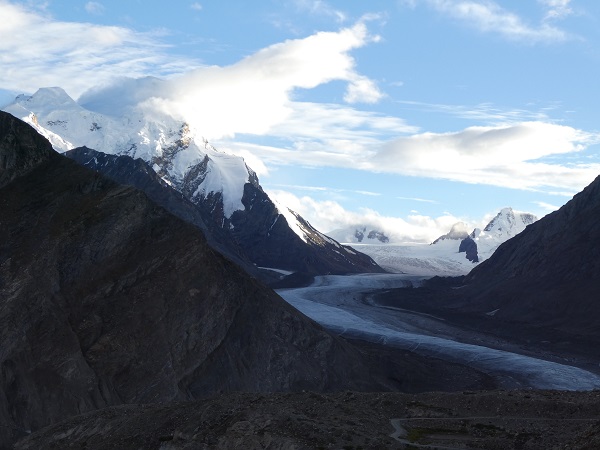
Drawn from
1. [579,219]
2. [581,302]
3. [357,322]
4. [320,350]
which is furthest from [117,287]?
[579,219]

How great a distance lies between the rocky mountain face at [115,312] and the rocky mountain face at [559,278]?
79.8m

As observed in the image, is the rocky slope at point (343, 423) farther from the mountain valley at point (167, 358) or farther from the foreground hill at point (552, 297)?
the foreground hill at point (552, 297)

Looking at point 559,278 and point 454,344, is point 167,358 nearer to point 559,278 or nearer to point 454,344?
point 454,344

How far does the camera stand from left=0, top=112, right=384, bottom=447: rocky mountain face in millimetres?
60750

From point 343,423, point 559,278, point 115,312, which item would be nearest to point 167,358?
point 115,312

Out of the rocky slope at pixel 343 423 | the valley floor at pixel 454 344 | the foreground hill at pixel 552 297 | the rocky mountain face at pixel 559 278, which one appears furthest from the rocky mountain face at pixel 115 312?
the rocky mountain face at pixel 559 278

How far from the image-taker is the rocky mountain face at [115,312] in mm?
60750

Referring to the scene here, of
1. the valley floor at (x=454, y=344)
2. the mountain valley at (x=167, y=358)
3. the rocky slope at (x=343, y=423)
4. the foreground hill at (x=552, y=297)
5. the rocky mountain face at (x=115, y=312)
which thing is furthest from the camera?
the foreground hill at (x=552, y=297)

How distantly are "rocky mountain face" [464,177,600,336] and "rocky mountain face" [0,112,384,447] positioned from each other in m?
79.8

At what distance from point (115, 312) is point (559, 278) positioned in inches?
4729

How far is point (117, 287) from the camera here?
68688mm

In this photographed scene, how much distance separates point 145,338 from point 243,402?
2408cm

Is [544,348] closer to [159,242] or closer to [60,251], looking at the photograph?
[159,242]

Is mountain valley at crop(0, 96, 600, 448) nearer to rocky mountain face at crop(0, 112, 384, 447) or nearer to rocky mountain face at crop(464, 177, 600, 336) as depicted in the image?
rocky mountain face at crop(0, 112, 384, 447)
